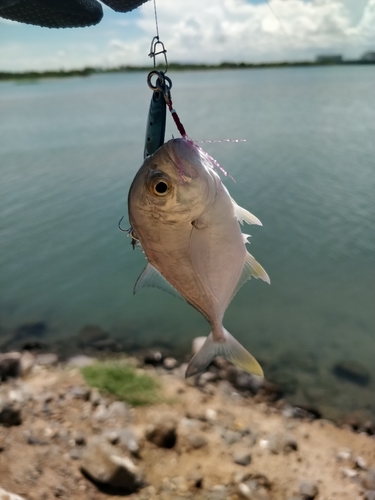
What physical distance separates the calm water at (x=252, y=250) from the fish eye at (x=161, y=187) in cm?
457

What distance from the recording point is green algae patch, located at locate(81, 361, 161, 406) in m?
5.13

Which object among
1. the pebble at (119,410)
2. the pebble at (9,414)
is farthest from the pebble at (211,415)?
the pebble at (9,414)

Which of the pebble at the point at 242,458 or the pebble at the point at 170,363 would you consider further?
the pebble at the point at 170,363

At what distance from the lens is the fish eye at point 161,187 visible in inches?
59.4

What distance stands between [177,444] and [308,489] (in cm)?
118

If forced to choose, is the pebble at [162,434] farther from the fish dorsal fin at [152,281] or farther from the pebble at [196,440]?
the fish dorsal fin at [152,281]

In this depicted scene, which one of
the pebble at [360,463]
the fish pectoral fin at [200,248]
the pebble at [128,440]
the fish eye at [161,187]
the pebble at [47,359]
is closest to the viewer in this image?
the fish eye at [161,187]

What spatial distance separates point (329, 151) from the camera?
13273 mm

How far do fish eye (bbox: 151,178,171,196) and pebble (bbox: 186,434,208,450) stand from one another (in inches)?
134

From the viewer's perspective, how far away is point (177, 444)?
4328 millimetres

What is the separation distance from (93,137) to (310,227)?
10.2m

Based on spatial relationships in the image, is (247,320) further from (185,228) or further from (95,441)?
(185,228)

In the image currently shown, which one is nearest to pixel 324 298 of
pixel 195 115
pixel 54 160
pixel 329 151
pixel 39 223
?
pixel 39 223

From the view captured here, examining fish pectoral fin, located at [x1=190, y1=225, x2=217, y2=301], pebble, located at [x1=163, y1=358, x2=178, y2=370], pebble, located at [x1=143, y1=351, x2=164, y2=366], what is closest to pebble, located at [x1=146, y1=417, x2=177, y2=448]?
pebble, located at [x1=163, y1=358, x2=178, y2=370]
